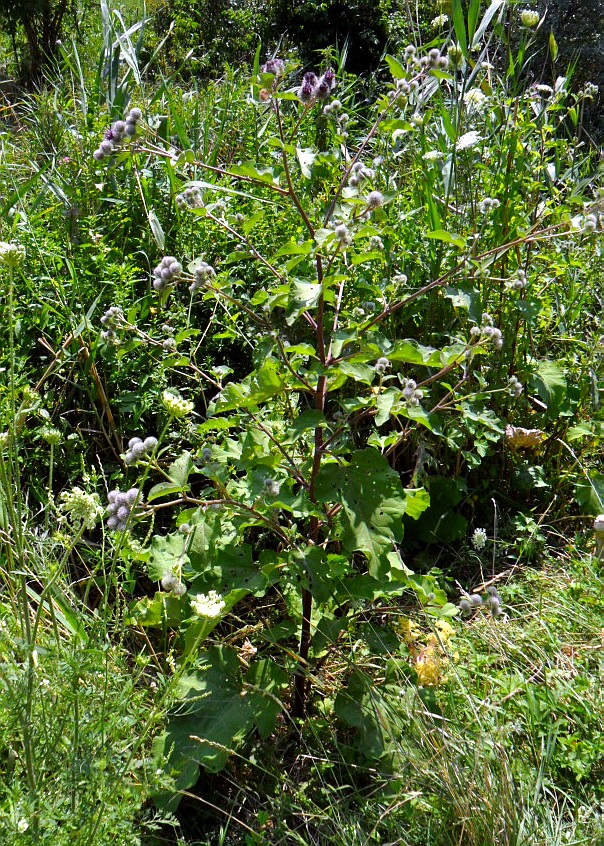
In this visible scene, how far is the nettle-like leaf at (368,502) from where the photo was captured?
173cm

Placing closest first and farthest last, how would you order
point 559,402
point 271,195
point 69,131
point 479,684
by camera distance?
point 479,684 < point 559,402 < point 271,195 < point 69,131

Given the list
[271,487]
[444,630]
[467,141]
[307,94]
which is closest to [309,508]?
[271,487]

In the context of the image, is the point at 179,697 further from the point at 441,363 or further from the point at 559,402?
the point at 559,402

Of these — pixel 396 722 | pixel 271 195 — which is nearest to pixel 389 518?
pixel 396 722

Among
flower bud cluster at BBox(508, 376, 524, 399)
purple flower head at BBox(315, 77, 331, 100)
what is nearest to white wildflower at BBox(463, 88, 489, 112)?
flower bud cluster at BBox(508, 376, 524, 399)

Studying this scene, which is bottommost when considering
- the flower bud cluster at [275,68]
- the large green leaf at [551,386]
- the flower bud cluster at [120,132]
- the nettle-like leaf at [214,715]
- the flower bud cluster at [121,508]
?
the nettle-like leaf at [214,715]

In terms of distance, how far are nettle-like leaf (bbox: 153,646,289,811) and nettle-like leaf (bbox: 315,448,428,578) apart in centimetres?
41

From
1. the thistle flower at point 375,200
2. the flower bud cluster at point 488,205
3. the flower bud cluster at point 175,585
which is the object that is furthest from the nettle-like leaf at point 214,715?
the flower bud cluster at point 488,205

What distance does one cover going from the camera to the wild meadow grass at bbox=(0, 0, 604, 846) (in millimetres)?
1584

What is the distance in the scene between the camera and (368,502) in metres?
1.75

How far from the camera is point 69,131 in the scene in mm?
3480

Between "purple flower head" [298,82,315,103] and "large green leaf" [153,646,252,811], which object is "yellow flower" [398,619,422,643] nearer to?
"large green leaf" [153,646,252,811]

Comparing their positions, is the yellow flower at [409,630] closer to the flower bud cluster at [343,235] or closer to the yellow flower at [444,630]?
the yellow flower at [444,630]

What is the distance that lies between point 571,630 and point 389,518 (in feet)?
2.56
